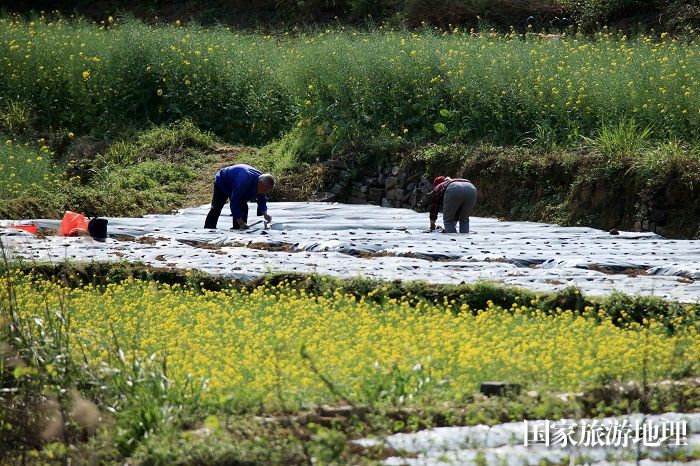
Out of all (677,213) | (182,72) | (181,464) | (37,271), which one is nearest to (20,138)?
(182,72)

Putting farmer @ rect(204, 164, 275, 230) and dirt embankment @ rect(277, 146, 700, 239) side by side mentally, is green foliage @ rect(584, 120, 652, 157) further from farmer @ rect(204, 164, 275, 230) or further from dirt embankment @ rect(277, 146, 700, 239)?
farmer @ rect(204, 164, 275, 230)

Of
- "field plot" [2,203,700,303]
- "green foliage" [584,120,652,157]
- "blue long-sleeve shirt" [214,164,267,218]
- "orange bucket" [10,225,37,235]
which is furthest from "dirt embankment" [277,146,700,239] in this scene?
"orange bucket" [10,225,37,235]

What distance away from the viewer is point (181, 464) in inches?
226

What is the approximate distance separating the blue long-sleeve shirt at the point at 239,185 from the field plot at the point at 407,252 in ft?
1.30

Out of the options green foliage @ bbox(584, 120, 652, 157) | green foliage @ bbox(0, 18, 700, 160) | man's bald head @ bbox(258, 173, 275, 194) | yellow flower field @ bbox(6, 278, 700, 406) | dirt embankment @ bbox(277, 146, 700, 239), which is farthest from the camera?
green foliage @ bbox(0, 18, 700, 160)

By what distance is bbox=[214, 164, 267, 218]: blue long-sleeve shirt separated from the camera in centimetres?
1509

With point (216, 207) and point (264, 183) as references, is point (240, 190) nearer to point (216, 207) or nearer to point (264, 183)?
point (264, 183)

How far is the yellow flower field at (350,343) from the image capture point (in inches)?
271

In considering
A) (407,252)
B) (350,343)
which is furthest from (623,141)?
(350,343)

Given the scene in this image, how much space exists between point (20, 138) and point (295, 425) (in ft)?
60.3

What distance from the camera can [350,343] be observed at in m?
8.42

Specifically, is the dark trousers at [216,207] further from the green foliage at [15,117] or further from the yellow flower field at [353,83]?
the green foliage at [15,117]

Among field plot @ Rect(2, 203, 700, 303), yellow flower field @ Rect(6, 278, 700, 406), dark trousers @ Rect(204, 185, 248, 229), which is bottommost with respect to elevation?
yellow flower field @ Rect(6, 278, 700, 406)

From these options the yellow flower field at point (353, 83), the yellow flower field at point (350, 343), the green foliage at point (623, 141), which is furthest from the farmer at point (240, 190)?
the yellow flower field at point (353, 83)
